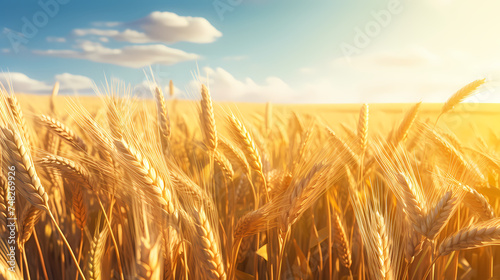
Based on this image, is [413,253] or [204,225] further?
[413,253]

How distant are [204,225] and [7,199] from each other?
28.9 inches

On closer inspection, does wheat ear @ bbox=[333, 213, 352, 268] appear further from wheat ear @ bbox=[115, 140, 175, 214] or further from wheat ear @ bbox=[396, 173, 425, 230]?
wheat ear @ bbox=[115, 140, 175, 214]

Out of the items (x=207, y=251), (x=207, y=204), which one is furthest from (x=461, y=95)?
(x=207, y=251)

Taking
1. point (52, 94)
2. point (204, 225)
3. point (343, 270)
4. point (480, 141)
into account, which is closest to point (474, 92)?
point (480, 141)

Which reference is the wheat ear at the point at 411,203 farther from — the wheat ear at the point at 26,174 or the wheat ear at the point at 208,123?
the wheat ear at the point at 26,174

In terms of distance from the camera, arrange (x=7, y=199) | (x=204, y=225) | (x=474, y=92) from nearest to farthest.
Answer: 1. (x=204, y=225)
2. (x=7, y=199)
3. (x=474, y=92)

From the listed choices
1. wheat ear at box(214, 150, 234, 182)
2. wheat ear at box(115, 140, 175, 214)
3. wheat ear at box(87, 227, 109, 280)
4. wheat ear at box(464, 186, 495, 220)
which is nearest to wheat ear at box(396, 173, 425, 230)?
wheat ear at box(464, 186, 495, 220)

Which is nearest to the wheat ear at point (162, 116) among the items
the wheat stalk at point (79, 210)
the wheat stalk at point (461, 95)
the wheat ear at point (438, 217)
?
the wheat stalk at point (79, 210)

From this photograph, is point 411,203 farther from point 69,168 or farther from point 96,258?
point 69,168

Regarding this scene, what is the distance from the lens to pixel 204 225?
0.74 meters

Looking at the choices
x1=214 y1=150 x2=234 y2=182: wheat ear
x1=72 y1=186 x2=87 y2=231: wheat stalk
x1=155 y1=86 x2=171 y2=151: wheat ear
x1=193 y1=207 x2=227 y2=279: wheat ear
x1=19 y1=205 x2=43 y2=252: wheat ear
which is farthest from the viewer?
x1=155 y1=86 x2=171 y2=151: wheat ear

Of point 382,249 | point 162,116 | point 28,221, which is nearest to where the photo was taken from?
point 382,249

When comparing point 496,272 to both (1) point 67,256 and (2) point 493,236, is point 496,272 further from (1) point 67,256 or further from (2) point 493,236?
(1) point 67,256

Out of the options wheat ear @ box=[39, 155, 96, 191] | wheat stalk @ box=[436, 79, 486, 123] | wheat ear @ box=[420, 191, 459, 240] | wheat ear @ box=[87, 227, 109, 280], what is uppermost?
wheat stalk @ box=[436, 79, 486, 123]
